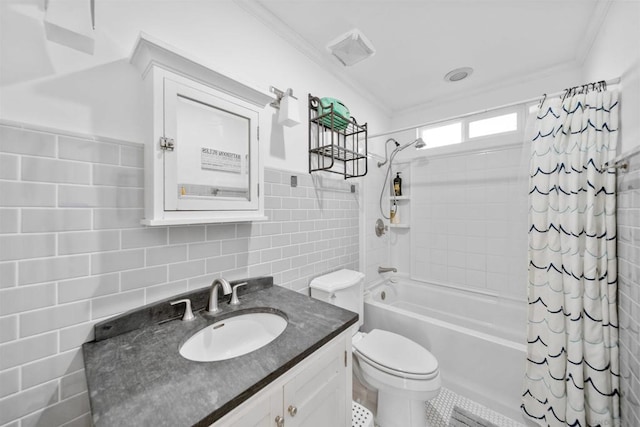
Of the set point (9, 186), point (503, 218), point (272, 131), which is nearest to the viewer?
point (9, 186)

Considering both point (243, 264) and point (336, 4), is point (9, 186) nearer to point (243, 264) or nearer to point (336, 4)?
point (243, 264)

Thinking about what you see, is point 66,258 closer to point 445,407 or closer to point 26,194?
point 26,194

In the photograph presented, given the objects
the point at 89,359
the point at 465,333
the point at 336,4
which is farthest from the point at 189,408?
the point at 336,4

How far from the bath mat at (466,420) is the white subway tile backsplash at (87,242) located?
6.53 feet

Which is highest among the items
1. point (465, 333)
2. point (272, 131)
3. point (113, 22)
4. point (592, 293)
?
point (113, 22)

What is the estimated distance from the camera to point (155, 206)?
83 cm

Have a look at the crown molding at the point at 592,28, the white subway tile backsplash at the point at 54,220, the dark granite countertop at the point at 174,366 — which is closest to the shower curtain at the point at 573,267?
the crown molding at the point at 592,28

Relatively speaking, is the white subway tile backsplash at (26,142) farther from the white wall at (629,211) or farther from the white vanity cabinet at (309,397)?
the white wall at (629,211)

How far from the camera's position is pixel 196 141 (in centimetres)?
95

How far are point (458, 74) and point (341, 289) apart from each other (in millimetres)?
2016

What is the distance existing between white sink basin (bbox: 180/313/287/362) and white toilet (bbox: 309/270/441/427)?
1.76 feet

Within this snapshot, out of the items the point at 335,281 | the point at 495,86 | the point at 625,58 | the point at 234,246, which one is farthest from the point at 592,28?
the point at 234,246

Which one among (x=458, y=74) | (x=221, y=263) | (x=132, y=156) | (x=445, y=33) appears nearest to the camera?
(x=132, y=156)

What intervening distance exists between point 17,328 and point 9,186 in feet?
1.34
